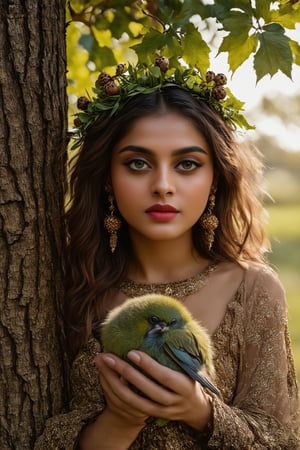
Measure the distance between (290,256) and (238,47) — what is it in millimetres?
13810

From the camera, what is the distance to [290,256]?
1603 centimetres

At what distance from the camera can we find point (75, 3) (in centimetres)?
339

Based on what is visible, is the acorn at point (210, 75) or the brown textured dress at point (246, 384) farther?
the acorn at point (210, 75)

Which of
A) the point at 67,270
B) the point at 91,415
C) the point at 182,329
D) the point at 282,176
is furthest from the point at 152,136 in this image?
the point at 282,176

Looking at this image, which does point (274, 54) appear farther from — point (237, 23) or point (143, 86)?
point (143, 86)

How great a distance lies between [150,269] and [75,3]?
4.36ft

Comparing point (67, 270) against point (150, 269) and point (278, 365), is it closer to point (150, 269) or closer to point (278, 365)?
point (150, 269)

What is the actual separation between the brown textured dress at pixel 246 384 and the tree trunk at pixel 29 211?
4.0 inches

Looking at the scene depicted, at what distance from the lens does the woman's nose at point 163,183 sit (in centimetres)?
253

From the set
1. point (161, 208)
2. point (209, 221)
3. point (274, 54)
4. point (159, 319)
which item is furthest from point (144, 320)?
point (274, 54)

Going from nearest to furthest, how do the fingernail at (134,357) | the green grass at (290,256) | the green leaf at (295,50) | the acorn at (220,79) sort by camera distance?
the fingernail at (134,357) < the green leaf at (295,50) < the acorn at (220,79) < the green grass at (290,256)

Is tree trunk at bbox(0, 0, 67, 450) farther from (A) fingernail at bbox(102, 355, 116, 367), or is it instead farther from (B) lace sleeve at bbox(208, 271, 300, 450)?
(B) lace sleeve at bbox(208, 271, 300, 450)

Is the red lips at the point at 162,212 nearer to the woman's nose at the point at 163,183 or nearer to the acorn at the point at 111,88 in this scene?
the woman's nose at the point at 163,183

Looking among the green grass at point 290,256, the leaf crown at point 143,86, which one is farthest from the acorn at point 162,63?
the green grass at point 290,256
